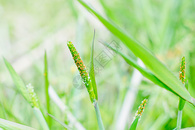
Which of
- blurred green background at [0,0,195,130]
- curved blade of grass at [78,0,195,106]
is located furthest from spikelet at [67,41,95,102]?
blurred green background at [0,0,195,130]

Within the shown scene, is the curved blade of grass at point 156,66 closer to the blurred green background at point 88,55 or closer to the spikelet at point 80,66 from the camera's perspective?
the spikelet at point 80,66

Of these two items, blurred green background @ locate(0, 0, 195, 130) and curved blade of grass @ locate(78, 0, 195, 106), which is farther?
blurred green background @ locate(0, 0, 195, 130)

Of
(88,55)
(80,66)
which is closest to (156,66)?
(80,66)

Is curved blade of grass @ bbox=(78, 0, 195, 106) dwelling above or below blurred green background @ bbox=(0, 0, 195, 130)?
below

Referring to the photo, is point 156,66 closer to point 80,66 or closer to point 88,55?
point 80,66

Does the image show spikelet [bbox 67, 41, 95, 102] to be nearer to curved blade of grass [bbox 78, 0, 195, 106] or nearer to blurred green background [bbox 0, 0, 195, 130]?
curved blade of grass [bbox 78, 0, 195, 106]

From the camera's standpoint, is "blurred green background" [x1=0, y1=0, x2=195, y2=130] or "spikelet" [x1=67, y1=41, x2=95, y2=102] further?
"blurred green background" [x1=0, y1=0, x2=195, y2=130]

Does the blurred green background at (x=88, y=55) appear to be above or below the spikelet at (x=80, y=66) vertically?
above

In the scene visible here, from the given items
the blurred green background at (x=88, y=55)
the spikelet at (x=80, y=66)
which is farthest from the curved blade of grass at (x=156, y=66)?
the blurred green background at (x=88, y=55)

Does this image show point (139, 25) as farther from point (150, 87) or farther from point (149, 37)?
point (150, 87)
